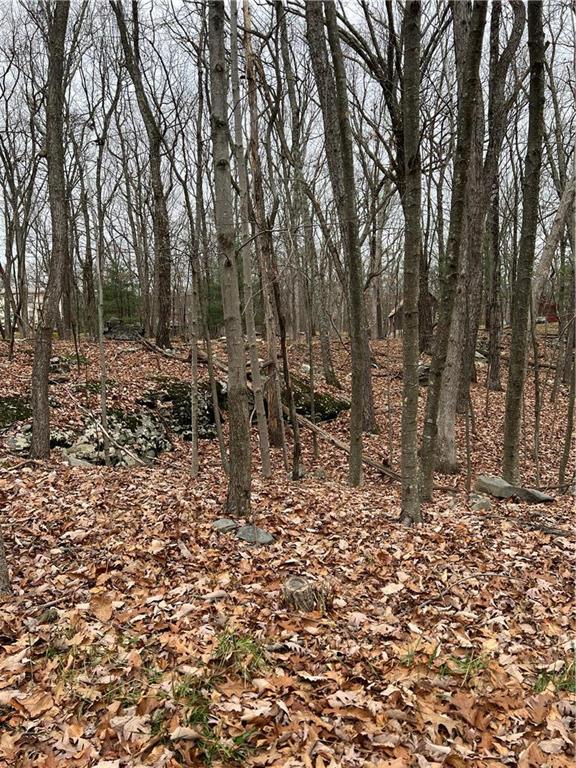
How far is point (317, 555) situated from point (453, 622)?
128 centimetres

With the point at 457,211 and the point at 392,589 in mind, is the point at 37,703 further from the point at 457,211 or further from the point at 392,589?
the point at 457,211

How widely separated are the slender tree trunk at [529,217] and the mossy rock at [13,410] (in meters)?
8.19

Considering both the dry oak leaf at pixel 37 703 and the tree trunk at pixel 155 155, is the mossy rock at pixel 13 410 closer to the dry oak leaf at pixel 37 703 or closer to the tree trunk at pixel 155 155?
the tree trunk at pixel 155 155

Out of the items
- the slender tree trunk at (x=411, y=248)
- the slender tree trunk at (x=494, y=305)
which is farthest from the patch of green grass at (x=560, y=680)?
the slender tree trunk at (x=494, y=305)

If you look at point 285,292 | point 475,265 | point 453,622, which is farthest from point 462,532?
point 285,292

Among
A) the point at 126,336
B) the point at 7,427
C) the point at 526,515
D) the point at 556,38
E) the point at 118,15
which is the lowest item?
the point at 526,515

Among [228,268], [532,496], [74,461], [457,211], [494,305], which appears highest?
[457,211]

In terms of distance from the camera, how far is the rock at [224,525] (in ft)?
15.0

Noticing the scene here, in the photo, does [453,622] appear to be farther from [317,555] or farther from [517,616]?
[317,555]

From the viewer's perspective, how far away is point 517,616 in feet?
11.2

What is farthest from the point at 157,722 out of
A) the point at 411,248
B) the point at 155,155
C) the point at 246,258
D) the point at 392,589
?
the point at 155,155

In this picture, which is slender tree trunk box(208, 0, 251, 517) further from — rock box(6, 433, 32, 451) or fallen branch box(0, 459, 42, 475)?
rock box(6, 433, 32, 451)

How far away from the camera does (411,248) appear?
4648mm

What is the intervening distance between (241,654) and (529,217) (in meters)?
5.59
